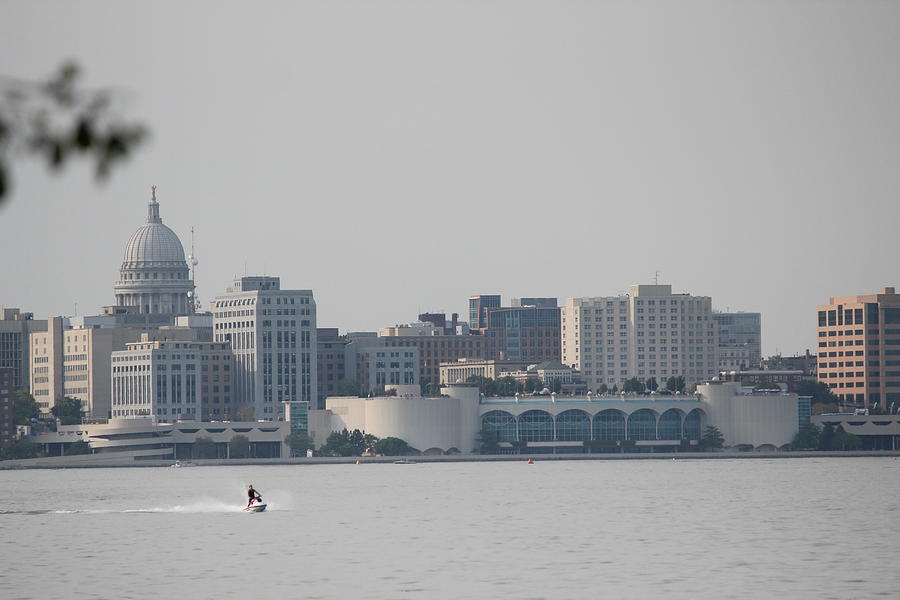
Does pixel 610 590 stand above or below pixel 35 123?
below

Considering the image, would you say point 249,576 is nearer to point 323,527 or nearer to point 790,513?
point 323,527

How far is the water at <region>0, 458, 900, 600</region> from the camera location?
260ft

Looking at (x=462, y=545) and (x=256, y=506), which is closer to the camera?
(x=462, y=545)

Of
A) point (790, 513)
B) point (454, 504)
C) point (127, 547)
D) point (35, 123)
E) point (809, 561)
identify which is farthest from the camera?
point (454, 504)

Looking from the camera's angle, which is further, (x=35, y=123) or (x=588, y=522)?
(x=588, y=522)

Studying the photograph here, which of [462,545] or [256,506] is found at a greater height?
[462,545]

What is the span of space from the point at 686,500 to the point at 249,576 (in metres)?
79.0

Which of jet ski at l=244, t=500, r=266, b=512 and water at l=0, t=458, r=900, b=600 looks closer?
water at l=0, t=458, r=900, b=600

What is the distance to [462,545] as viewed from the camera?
106188mm

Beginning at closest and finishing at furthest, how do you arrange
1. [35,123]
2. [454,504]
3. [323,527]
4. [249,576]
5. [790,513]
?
[35,123] < [249,576] < [323,527] < [790,513] < [454,504]

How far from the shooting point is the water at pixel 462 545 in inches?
3125

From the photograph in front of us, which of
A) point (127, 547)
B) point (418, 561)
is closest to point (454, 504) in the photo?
point (127, 547)

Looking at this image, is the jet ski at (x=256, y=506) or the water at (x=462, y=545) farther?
the jet ski at (x=256, y=506)

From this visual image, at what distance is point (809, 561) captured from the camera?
92125mm
